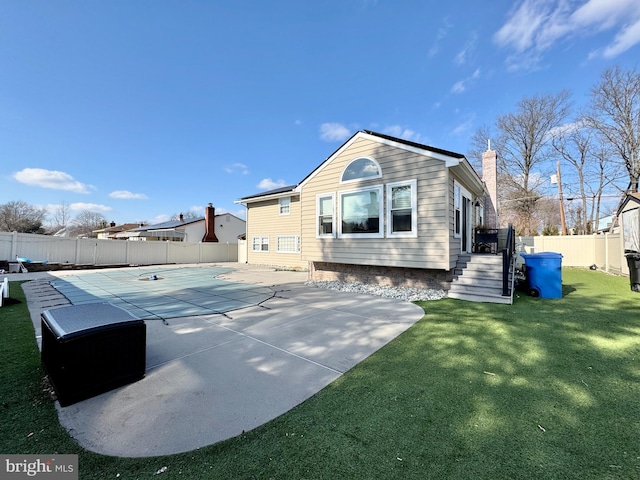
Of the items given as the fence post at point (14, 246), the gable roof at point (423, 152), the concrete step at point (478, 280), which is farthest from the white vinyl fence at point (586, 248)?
the fence post at point (14, 246)

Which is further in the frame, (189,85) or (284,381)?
(189,85)

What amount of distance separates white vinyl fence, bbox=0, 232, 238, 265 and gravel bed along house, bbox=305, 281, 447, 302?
15266mm

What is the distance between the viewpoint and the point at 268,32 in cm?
1039

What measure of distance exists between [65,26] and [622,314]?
652 inches

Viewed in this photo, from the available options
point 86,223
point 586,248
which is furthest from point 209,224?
point 86,223

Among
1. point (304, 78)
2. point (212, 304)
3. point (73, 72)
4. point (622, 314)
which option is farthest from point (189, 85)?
point (622, 314)

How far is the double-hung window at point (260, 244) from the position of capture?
57.9 ft

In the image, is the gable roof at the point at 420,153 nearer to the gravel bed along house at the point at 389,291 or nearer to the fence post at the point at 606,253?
the gravel bed along house at the point at 389,291

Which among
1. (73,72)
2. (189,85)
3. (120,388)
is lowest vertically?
(120,388)

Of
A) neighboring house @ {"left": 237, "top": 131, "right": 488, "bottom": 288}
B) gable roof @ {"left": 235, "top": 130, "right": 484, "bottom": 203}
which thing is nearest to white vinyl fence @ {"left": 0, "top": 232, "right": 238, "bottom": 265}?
neighboring house @ {"left": 237, "top": 131, "right": 488, "bottom": 288}

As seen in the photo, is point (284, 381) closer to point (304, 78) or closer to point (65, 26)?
point (65, 26)

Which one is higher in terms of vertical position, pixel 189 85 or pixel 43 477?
pixel 189 85

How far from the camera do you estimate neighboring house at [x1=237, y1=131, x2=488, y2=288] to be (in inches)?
280

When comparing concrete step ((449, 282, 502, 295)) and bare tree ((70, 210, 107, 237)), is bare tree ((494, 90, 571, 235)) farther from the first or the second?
bare tree ((70, 210, 107, 237))
